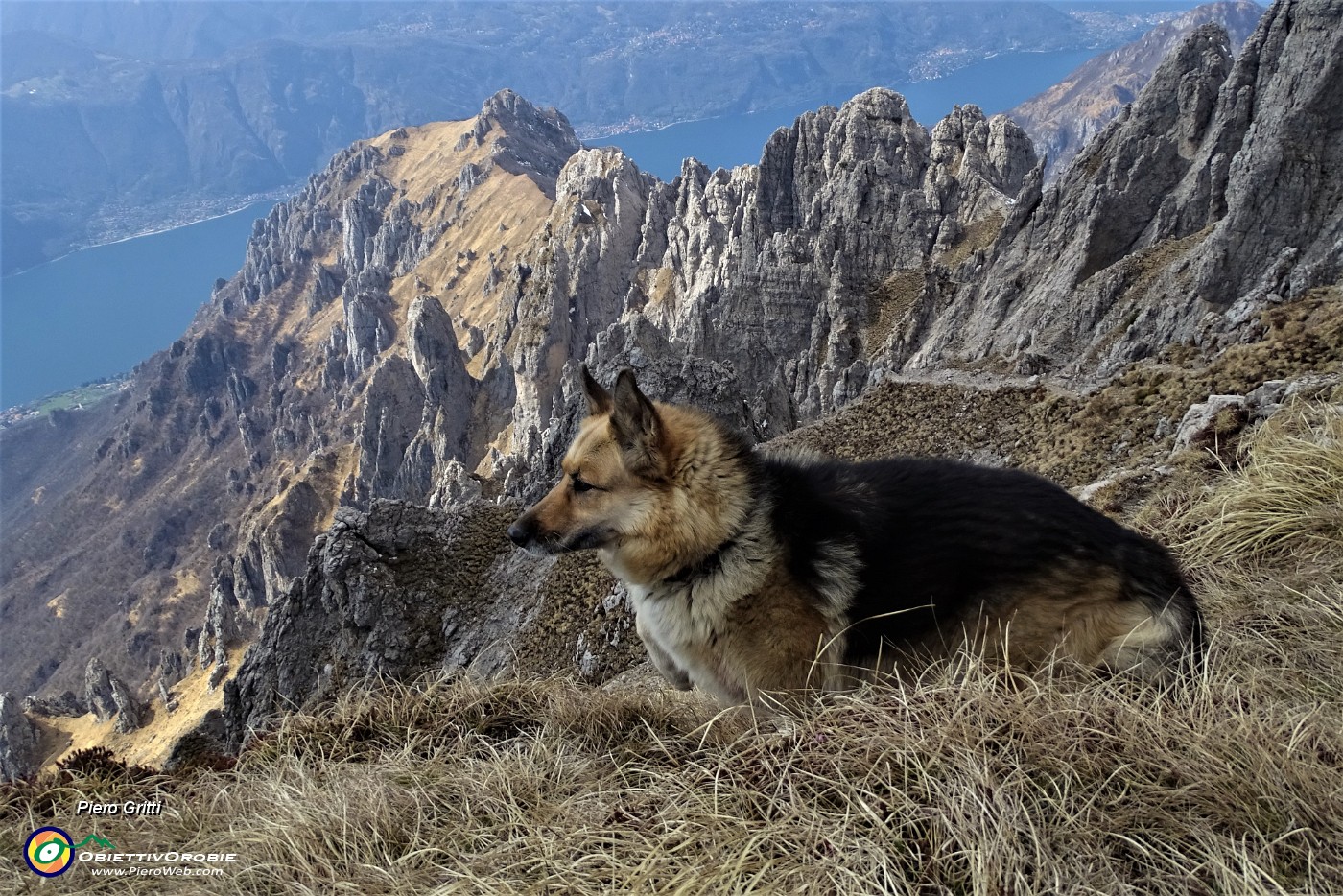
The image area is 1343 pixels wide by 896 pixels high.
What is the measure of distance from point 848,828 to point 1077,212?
4274 centimetres

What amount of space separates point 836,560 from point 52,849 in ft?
16.1

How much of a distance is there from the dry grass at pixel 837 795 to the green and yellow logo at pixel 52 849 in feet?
0.34

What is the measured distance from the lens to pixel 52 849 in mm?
4520

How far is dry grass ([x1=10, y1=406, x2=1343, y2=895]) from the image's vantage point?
2.98 metres

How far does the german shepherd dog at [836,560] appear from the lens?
14.9 ft

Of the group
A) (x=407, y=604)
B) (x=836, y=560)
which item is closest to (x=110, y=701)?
(x=407, y=604)

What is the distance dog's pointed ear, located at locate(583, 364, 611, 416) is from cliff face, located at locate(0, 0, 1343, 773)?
9.65 metres

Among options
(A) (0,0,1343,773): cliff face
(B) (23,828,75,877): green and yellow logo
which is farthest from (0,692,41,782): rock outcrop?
(B) (23,828,75,877): green and yellow logo

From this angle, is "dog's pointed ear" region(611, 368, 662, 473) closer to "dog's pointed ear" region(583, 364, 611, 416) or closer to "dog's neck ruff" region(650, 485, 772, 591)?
"dog's pointed ear" region(583, 364, 611, 416)

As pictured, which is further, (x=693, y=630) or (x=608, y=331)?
(x=608, y=331)

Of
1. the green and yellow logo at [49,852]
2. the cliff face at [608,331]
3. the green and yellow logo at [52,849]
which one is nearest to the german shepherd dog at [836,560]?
the green and yellow logo at [52,849]

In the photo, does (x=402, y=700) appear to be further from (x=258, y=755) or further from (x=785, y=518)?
(x=785, y=518)

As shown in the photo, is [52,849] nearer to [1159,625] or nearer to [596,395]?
[596,395]

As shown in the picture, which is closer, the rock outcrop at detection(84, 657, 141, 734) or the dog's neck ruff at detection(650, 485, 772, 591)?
the dog's neck ruff at detection(650, 485, 772, 591)
